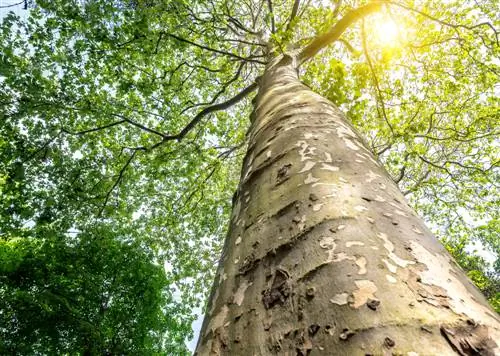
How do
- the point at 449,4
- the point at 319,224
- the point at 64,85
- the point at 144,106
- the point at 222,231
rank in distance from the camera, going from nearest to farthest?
1. the point at 319,224
2. the point at 64,85
3. the point at 449,4
4. the point at 144,106
5. the point at 222,231

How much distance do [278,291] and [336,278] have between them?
0.16 metres

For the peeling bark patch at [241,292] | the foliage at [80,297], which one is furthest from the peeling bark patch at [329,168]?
the foliage at [80,297]

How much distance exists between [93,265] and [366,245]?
11773mm

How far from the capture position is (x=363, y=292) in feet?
2.33

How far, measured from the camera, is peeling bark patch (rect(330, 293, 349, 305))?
70cm

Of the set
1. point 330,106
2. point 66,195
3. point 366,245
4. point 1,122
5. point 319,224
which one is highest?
point 1,122

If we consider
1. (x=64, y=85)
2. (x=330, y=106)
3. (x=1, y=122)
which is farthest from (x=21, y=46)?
(x=330, y=106)

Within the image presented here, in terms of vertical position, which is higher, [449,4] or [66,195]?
[449,4]

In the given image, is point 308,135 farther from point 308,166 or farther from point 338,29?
point 338,29

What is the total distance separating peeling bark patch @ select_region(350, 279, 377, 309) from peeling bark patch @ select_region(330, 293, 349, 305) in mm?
18

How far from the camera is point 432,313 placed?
0.63 m

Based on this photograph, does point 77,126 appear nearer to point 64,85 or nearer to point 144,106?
point 64,85

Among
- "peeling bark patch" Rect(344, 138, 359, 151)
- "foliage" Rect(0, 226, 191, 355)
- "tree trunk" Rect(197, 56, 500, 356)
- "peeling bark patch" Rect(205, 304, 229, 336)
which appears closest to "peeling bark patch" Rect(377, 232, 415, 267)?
"tree trunk" Rect(197, 56, 500, 356)

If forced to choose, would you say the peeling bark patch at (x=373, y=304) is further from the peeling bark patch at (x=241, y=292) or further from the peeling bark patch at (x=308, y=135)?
the peeling bark patch at (x=308, y=135)
